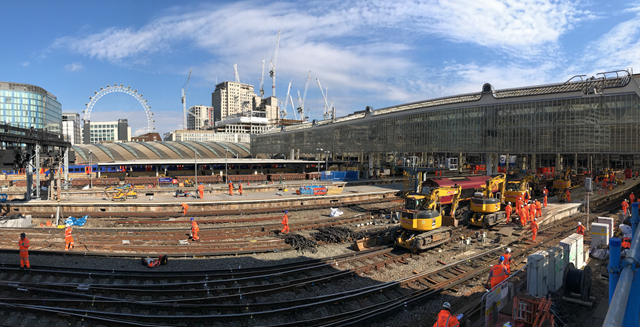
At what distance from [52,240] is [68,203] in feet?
41.1

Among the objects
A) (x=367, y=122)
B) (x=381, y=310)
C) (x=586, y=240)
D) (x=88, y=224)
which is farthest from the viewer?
(x=367, y=122)

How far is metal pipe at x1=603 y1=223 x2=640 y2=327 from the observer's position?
9.09ft

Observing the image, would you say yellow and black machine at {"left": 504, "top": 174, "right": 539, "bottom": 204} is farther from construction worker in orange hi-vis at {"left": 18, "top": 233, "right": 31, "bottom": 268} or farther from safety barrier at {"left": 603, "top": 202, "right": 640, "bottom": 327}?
construction worker in orange hi-vis at {"left": 18, "top": 233, "right": 31, "bottom": 268}

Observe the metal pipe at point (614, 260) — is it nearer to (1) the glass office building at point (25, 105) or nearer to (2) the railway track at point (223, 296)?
(2) the railway track at point (223, 296)

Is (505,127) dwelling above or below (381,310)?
above

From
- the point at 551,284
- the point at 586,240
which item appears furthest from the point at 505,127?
the point at 551,284

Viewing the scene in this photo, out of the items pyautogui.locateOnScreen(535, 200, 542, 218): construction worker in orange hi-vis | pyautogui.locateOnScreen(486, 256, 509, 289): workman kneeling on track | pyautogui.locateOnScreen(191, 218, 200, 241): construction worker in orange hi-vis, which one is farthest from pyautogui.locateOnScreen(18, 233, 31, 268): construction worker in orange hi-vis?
pyautogui.locateOnScreen(535, 200, 542, 218): construction worker in orange hi-vis

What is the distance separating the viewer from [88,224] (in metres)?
24.5

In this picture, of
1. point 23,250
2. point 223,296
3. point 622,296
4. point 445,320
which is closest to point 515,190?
point 445,320

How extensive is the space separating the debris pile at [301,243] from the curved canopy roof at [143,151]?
4418cm

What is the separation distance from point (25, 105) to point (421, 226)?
13336 centimetres

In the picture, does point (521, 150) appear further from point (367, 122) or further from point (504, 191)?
point (367, 122)

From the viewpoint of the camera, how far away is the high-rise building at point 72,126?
14800cm

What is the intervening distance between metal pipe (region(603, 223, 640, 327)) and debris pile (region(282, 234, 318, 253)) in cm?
→ 1415
